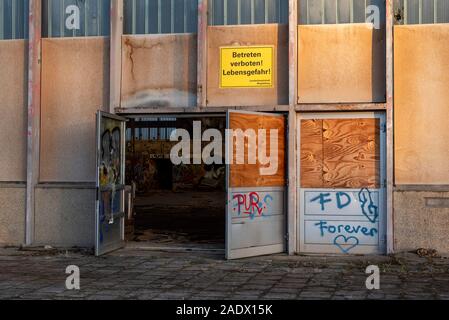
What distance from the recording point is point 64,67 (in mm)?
11977

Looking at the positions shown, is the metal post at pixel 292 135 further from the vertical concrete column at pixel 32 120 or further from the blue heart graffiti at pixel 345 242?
the vertical concrete column at pixel 32 120

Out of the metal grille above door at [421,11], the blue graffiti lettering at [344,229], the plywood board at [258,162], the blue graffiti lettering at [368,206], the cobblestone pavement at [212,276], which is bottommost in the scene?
the cobblestone pavement at [212,276]

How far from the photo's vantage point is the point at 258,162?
10.9 meters

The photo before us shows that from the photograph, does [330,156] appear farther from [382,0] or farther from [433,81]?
[382,0]

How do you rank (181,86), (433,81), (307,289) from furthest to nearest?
(181,86) < (433,81) < (307,289)

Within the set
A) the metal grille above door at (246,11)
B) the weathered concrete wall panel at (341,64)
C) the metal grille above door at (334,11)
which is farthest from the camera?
the metal grille above door at (246,11)

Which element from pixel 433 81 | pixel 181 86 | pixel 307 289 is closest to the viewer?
pixel 307 289

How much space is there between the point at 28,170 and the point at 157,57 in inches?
122

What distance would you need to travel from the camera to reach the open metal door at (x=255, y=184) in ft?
34.2

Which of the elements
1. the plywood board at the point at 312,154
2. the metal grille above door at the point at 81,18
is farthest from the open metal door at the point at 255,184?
the metal grille above door at the point at 81,18

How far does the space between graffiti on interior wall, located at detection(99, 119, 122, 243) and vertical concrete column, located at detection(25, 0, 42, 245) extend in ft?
4.99

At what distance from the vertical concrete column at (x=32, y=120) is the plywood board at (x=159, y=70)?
1.61m

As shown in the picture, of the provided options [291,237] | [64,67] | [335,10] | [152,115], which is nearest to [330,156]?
[291,237]

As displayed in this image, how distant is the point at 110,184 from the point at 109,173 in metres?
0.19
